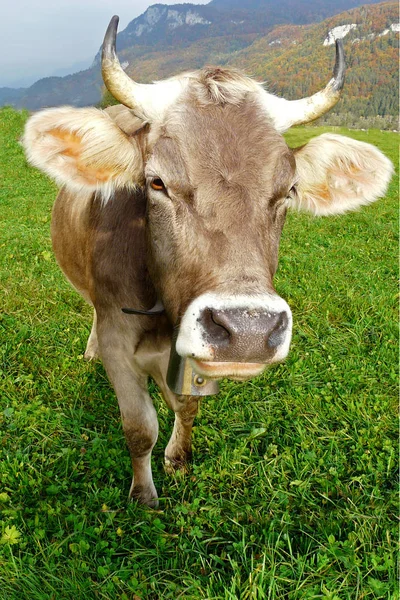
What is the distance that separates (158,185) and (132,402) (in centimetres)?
150

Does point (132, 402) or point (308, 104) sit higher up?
point (308, 104)

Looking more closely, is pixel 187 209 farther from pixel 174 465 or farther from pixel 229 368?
pixel 174 465

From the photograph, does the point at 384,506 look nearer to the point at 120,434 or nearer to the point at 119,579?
the point at 119,579

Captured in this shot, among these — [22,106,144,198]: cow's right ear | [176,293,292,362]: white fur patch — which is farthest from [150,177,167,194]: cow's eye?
[176,293,292,362]: white fur patch

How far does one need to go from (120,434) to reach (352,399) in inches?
76.7

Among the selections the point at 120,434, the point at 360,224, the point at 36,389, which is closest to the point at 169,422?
the point at 120,434

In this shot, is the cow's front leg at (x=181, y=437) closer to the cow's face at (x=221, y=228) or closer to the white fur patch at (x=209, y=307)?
the cow's face at (x=221, y=228)

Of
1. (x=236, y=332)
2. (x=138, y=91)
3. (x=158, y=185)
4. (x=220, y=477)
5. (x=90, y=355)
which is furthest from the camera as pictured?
(x=90, y=355)

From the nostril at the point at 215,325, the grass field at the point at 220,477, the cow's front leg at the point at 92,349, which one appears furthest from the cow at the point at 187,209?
the cow's front leg at the point at 92,349

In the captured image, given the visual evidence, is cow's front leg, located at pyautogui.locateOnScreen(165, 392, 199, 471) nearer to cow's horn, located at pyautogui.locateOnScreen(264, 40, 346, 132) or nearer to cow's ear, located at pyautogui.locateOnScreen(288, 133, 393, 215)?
cow's ear, located at pyautogui.locateOnScreen(288, 133, 393, 215)

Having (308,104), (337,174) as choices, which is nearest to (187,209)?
(308,104)

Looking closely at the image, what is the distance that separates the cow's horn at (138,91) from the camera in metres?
2.53

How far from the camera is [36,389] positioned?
414 centimetres

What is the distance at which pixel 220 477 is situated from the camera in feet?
10.8
